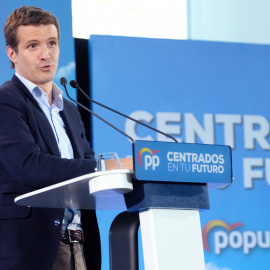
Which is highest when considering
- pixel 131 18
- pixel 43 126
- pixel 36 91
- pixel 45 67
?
pixel 131 18

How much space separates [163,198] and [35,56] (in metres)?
1.02

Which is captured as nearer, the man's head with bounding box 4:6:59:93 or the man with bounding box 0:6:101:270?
the man with bounding box 0:6:101:270

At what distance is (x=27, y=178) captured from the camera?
7.13 ft

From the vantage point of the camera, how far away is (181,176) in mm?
1783

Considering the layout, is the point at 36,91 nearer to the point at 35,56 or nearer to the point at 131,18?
the point at 35,56

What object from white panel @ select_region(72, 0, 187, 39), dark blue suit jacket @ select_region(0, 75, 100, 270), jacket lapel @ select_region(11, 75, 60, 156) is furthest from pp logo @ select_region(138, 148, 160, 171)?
white panel @ select_region(72, 0, 187, 39)

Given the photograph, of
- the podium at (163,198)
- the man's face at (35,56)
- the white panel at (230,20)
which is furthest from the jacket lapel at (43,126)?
the white panel at (230,20)

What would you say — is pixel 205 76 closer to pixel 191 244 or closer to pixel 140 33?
pixel 140 33

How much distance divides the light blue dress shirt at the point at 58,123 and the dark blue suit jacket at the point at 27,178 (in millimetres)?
93

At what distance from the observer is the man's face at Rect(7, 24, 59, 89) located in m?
2.53

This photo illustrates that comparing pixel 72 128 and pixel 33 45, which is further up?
pixel 33 45

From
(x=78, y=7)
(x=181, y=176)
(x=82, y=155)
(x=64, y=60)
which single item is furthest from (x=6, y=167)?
(x=78, y=7)

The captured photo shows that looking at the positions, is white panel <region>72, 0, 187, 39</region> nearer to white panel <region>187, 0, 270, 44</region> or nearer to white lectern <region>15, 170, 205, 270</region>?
white panel <region>187, 0, 270, 44</region>

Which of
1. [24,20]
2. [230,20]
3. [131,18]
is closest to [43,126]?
[24,20]
